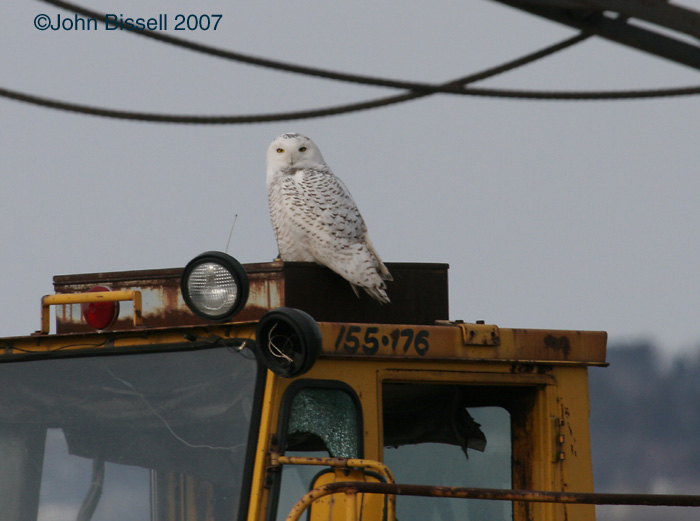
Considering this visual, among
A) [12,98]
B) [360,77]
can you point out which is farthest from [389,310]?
[12,98]

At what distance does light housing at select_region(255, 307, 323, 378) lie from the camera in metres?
3.84

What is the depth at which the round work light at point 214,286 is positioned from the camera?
13.7ft

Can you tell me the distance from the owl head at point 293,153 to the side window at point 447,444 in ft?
5.07

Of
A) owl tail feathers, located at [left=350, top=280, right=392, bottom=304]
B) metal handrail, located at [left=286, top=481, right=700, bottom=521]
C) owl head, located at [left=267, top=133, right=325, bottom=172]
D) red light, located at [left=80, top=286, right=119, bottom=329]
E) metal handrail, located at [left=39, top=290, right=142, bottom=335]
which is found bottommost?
metal handrail, located at [left=286, top=481, right=700, bottom=521]

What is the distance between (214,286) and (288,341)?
15.3 inches

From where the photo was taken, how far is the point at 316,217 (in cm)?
525

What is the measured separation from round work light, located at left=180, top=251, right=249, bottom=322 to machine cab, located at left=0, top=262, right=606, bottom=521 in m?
0.02

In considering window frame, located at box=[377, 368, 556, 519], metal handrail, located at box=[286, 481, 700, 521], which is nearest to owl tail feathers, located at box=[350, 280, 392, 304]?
window frame, located at box=[377, 368, 556, 519]

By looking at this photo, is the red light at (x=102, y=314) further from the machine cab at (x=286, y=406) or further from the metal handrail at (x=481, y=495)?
the metal handrail at (x=481, y=495)

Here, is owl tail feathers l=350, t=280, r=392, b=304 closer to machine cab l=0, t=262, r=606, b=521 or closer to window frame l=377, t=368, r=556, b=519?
machine cab l=0, t=262, r=606, b=521

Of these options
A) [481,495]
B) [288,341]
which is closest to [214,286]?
[288,341]

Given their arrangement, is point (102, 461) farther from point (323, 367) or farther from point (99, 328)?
point (323, 367)

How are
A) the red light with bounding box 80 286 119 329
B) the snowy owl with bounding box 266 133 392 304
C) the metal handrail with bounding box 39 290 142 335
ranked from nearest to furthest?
the metal handrail with bounding box 39 290 142 335 → the red light with bounding box 80 286 119 329 → the snowy owl with bounding box 266 133 392 304

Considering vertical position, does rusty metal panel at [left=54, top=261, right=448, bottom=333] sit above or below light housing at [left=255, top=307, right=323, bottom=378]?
above
